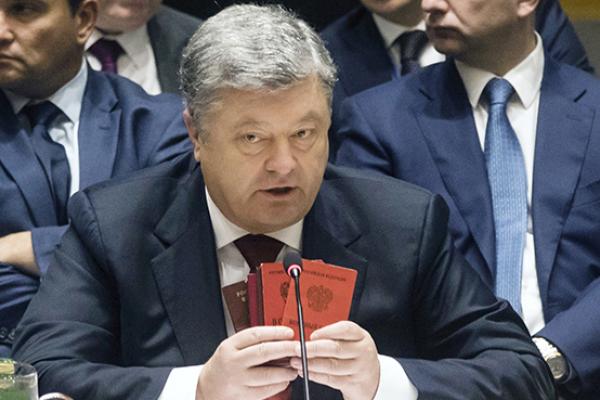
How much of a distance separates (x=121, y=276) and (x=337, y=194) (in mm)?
455

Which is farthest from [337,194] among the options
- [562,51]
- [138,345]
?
[562,51]

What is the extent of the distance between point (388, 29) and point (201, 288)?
5.15 feet

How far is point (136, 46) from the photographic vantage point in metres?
4.06

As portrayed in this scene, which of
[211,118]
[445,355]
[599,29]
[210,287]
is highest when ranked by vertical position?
[211,118]

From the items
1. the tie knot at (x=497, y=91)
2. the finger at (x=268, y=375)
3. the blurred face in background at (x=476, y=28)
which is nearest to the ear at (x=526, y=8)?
the blurred face in background at (x=476, y=28)

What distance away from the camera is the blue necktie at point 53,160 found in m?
3.29

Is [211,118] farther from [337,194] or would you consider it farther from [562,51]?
[562,51]

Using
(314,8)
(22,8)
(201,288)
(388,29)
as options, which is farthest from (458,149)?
(314,8)

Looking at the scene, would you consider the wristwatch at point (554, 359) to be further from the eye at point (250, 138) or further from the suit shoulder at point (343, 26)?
the suit shoulder at point (343, 26)

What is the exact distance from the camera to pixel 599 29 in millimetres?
4391

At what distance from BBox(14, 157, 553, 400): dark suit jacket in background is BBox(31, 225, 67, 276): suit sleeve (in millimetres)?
420

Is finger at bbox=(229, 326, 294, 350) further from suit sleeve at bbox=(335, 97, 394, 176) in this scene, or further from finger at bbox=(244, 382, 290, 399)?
suit sleeve at bbox=(335, 97, 394, 176)

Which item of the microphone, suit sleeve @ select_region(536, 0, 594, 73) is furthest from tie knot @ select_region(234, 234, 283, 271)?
suit sleeve @ select_region(536, 0, 594, 73)

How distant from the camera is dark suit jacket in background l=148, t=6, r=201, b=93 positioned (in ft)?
13.2
